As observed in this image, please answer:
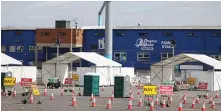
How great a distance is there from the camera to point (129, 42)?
266 ft

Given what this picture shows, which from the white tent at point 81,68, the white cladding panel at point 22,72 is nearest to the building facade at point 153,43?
the white tent at point 81,68

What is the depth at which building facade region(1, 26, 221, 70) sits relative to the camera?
78.0 m

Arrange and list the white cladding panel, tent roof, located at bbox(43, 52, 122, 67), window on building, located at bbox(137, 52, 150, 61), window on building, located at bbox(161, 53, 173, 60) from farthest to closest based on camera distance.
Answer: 1. window on building, located at bbox(137, 52, 150, 61)
2. window on building, located at bbox(161, 53, 173, 60)
3. the white cladding panel
4. tent roof, located at bbox(43, 52, 122, 67)

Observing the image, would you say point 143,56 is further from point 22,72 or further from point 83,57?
point 83,57

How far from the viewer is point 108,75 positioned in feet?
176

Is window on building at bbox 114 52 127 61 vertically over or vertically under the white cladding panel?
over

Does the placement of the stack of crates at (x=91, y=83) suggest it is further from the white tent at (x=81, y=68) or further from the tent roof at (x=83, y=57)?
the white tent at (x=81, y=68)

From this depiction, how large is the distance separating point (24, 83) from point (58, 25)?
5027cm

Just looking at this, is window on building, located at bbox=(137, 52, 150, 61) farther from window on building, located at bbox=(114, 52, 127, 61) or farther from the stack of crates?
the stack of crates

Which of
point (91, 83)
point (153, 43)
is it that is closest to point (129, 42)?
point (153, 43)

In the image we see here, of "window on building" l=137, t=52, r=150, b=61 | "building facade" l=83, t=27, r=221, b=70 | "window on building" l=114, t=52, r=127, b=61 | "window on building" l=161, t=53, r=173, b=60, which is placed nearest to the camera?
"building facade" l=83, t=27, r=221, b=70

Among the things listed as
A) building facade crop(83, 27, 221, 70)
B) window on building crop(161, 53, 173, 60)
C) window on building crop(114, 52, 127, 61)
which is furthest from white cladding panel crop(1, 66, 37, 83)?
window on building crop(161, 53, 173, 60)

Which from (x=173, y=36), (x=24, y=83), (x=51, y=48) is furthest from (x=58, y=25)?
(x=24, y=83)

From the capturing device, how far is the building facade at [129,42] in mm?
78000
